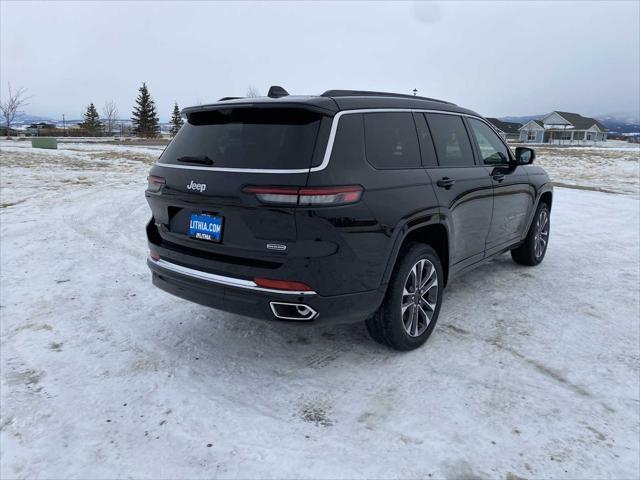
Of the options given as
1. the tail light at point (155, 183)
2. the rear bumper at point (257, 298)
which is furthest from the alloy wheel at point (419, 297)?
the tail light at point (155, 183)

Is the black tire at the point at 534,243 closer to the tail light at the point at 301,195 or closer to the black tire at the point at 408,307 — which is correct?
the black tire at the point at 408,307

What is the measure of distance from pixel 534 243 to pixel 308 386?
382 centimetres

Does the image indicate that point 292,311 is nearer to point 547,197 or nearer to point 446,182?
point 446,182

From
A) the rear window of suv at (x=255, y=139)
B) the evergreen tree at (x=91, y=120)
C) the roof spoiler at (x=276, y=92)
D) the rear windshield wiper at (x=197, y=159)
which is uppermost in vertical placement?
the evergreen tree at (x=91, y=120)

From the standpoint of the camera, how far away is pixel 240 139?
311 cm

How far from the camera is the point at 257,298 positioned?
2939 millimetres

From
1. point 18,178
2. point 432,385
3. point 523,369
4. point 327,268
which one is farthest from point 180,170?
point 18,178

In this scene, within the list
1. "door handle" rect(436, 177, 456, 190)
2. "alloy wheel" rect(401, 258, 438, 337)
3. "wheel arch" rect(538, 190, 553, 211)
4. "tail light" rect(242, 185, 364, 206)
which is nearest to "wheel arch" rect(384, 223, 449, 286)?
"alloy wheel" rect(401, 258, 438, 337)

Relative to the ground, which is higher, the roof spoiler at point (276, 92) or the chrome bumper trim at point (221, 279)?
the roof spoiler at point (276, 92)

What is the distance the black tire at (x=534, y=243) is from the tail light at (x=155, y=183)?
13.8 ft

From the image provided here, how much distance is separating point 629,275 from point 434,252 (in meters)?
3.19

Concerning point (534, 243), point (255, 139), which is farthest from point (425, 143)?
point (534, 243)

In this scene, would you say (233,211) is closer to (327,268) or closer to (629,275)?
Answer: (327,268)

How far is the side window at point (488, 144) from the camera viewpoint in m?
4.70
